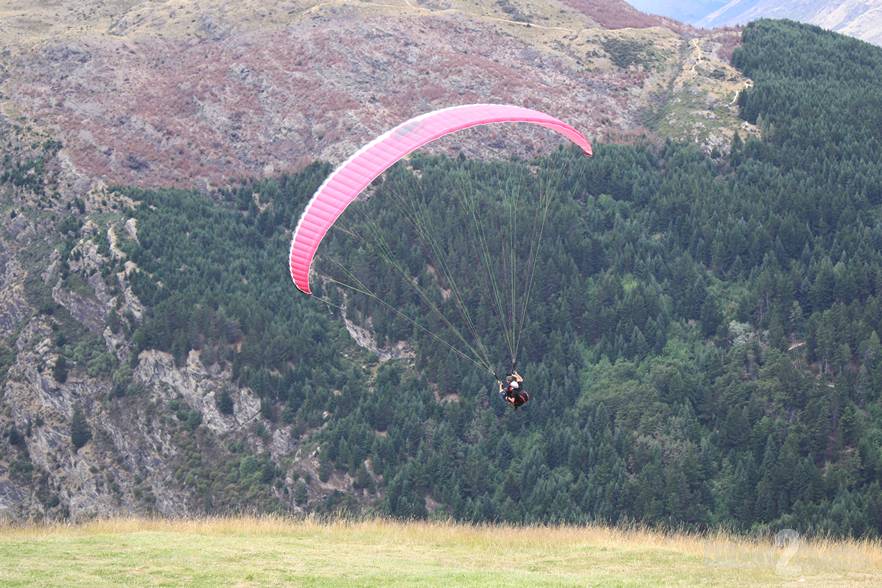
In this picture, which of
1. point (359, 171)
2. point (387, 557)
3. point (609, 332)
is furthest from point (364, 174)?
point (609, 332)

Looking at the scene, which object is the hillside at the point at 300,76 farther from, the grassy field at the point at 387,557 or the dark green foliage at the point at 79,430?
the grassy field at the point at 387,557

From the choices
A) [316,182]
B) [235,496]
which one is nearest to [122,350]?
[235,496]

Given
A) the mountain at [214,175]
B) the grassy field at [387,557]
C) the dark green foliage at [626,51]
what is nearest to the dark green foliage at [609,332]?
the mountain at [214,175]

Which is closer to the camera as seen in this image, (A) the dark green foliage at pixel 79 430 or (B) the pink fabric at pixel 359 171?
(B) the pink fabric at pixel 359 171

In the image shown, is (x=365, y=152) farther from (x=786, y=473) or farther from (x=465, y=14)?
(x=465, y=14)

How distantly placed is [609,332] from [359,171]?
32572mm

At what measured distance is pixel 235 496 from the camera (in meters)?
55.7

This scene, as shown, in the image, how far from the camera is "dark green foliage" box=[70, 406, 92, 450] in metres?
59.6

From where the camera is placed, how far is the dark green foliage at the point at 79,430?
59.6 m

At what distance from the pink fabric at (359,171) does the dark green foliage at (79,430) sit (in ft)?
107

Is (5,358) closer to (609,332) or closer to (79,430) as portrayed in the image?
(79,430)

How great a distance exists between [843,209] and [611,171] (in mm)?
14523

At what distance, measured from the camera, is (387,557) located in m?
27.2

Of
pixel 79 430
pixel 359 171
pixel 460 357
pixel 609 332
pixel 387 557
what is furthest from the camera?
pixel 609 332
